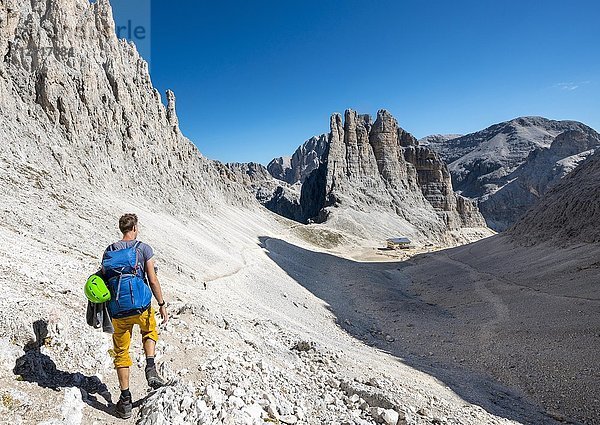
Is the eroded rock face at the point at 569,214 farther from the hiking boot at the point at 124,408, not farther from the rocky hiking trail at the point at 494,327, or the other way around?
the hiking boot at the point at 124,408

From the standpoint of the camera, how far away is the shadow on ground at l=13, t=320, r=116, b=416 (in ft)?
18.0

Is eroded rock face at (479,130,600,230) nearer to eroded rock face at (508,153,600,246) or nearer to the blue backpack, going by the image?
eroded rock face at (508,153,600,246)

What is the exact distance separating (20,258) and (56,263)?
1346mm

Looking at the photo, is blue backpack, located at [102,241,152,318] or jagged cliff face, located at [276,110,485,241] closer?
blue backpack, located at [102,241,152,318]

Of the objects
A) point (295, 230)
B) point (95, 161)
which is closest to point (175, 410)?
point (95, 161)

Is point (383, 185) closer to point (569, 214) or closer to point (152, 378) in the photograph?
point (569, 214)

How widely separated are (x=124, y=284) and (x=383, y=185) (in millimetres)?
108379

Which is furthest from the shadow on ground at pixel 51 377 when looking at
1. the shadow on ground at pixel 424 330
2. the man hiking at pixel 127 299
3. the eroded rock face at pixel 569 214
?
the eroded rock face at pixel 569 214

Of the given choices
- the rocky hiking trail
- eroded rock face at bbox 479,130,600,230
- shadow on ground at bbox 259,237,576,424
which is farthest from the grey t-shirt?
eroded rock face at bbox 479,130,600,230

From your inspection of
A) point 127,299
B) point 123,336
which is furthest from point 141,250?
point 123,336

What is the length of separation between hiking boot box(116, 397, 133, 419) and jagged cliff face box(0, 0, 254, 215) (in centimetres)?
2104

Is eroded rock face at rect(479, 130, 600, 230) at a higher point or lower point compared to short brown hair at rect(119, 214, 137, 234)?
higher

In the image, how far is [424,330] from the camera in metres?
20.8

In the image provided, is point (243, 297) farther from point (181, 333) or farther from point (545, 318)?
point (545, 318)
